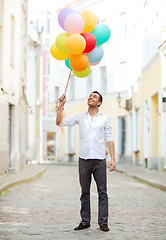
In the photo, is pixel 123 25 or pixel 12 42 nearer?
pixel 12 42

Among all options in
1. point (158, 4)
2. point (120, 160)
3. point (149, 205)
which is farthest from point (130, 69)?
point (149, 205)

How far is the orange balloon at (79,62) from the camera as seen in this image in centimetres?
A: 711

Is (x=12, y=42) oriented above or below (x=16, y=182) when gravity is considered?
above

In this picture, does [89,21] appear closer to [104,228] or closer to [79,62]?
[79,62]

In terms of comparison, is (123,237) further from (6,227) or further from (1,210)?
(1,210)

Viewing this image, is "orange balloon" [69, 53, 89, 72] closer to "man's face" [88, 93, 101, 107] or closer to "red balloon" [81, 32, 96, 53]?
"red balloon" [81, 32, 96, 53]

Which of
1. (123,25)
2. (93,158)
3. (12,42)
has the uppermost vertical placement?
(123,25)

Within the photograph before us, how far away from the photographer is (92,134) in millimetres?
6684

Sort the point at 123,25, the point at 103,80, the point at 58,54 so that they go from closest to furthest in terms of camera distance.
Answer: the point at 58,54
the point at 123,25
the point at 103,80

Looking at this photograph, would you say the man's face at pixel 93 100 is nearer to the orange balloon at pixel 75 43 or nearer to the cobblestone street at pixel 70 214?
the orange balloon at pixel 75 43

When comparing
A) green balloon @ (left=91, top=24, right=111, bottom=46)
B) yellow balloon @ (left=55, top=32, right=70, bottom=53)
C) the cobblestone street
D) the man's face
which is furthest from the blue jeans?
green balloon @ (left=91, top=24, right=111, bottom=46)

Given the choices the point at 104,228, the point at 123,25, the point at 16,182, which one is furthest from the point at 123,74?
the point at 104,228

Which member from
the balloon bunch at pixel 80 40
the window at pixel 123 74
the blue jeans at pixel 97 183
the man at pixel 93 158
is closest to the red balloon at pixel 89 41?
the balloon bunch at pixel 80 40

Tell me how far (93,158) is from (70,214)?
1.96 m
